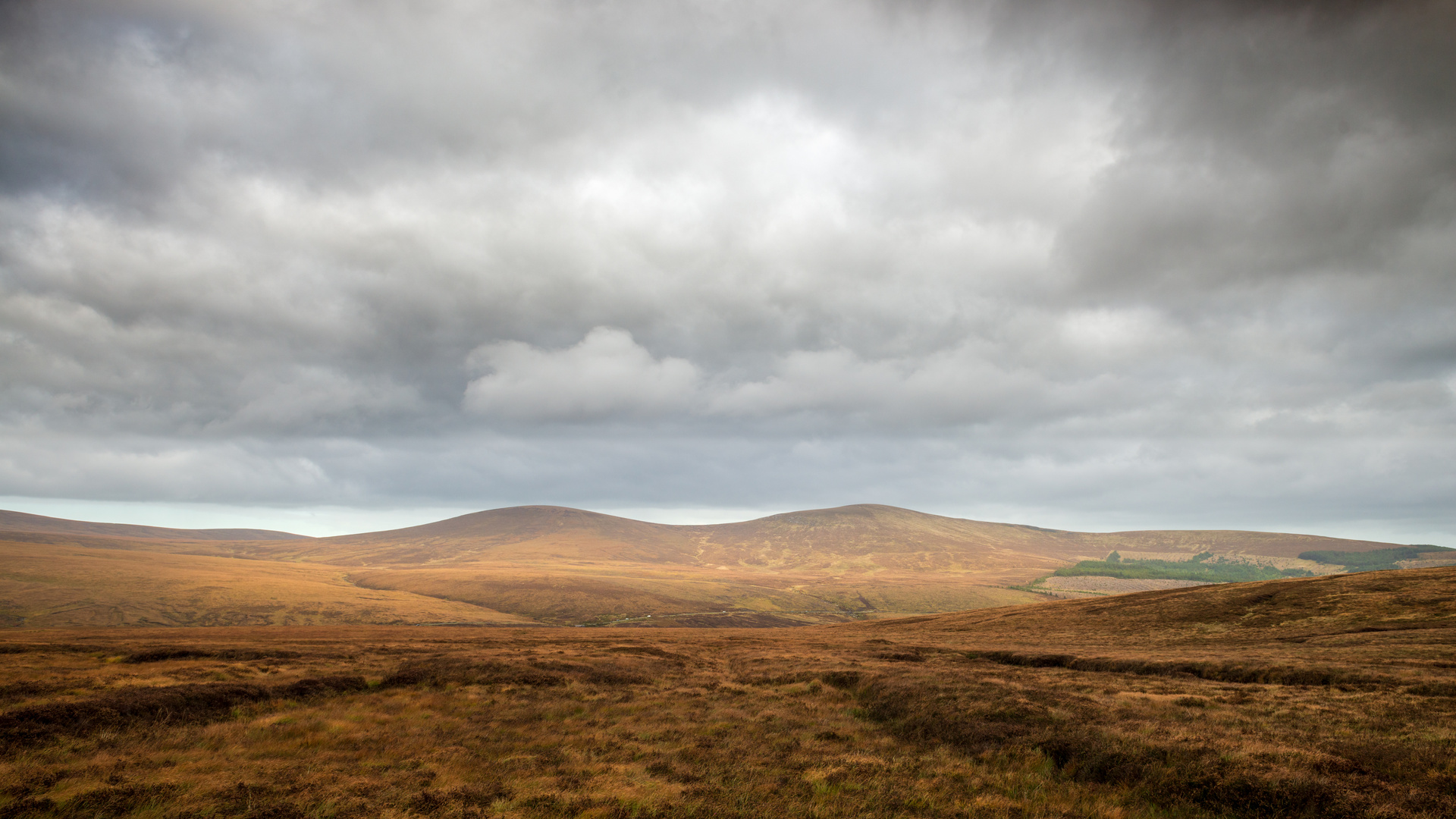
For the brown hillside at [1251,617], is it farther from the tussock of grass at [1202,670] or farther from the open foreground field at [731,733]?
the tussock of grass at [1202,670]

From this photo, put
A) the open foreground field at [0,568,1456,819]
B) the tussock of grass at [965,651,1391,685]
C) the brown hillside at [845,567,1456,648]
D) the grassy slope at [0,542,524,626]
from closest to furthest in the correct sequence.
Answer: the open foreground field at [0,568,1456,819] < the tussock of grass at [965,651,1391,685] < the brown hillside at [845,567,1456,648] < the grassy slope at [0,542,524,626]

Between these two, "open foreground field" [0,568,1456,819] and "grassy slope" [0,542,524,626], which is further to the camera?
"grassy slope" [0,542,524,626]

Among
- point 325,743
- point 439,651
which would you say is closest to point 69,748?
point 325,743

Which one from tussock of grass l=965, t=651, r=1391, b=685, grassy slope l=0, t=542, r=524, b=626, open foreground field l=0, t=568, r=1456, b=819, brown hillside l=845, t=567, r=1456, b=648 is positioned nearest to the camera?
open foreground field l=0, t=568, r=1456, b=819

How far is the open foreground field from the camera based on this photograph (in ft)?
45.5

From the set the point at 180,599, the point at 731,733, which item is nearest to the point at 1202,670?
the point at 731,733

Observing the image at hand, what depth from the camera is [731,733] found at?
2178 cm

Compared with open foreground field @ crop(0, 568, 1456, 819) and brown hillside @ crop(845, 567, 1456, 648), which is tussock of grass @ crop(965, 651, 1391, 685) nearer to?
open foreground field @ crop(0, 568, 1456, 819)

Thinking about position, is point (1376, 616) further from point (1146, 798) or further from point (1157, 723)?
point (1146, 798)

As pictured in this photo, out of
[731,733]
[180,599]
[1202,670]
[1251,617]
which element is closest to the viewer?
[731,733]

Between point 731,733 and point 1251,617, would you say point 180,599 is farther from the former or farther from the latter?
point 1251,617

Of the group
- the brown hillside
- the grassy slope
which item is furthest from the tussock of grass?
the grassy slope

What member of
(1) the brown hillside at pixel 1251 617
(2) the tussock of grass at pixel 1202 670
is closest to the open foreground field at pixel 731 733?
(2) the tussock of grass at pixel 1202 670

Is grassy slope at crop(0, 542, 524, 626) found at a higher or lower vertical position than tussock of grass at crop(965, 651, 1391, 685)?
lower
